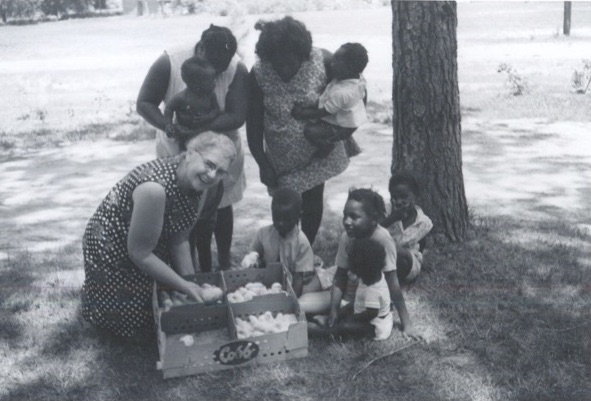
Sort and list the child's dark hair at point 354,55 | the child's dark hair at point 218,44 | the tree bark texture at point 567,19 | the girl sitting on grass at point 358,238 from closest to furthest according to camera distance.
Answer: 1. the girl sitting on grass at point 358,238
2. the child's dark hair at point 218,44
3. the child's dark hair at point 354,55
4. the tree bark texture at point 567,19

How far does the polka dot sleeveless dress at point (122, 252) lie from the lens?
10.6ft

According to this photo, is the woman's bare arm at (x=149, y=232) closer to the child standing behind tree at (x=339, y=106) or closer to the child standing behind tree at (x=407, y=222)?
the child standing behind tree at (x=339, y=106)

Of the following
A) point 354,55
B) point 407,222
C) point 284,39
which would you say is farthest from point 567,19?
point 284,39

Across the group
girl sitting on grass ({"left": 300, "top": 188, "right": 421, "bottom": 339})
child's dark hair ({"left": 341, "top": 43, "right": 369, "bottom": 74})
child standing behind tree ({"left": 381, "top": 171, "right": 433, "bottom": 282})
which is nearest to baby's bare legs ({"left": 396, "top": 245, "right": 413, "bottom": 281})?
child standing behind tree ({"left": 381, "top": 171, "right": 433, "bottom": 282})

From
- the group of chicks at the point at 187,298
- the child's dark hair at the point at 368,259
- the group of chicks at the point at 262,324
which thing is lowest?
the group of chicks at the point at 262,324

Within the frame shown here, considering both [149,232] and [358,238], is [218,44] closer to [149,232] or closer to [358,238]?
[149,232]

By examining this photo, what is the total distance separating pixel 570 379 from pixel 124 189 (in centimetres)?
217

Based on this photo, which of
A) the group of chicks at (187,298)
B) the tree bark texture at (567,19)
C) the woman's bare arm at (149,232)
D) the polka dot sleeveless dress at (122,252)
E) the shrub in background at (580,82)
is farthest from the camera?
the tree bark texture at (567,19)

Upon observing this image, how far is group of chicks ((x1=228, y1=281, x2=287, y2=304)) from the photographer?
3597mm

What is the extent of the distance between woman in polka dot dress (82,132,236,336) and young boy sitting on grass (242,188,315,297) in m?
0.41

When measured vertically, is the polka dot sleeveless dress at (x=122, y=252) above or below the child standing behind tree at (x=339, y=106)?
below

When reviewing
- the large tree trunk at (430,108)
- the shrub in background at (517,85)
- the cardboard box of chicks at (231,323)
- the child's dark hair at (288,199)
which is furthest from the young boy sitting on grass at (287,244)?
the shrub in background at (517,85)

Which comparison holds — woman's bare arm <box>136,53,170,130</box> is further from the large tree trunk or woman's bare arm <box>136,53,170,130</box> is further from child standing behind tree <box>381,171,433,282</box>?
the large tree trunk

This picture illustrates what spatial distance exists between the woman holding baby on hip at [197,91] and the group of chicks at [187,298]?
1.99 feet
